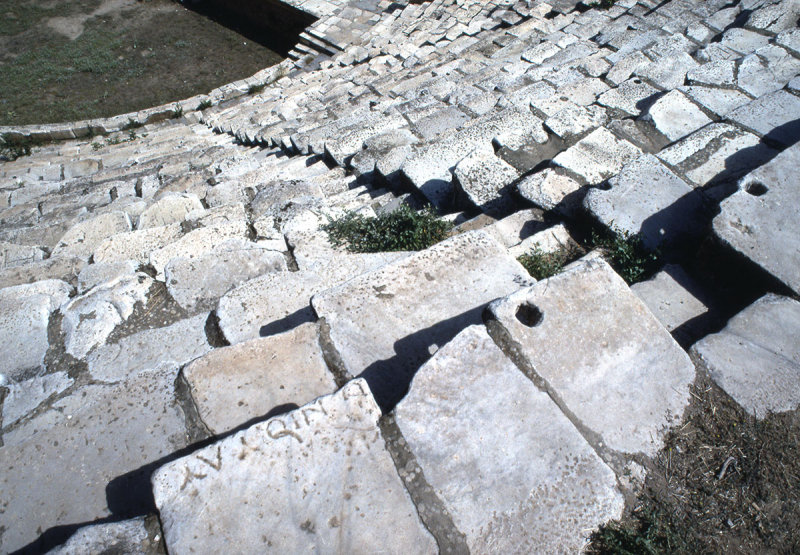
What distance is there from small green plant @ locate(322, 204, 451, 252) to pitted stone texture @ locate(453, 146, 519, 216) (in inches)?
14.8

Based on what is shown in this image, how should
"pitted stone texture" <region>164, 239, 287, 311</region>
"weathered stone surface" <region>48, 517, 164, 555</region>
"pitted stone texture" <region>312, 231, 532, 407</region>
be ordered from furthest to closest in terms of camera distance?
"pitted stone texture" <region>164, 239, 287, 311</region> < "pitted stone texture" <region>312, 231, 532, 407</region> < "weathered stone surface" <region>48, 517, 164, 555</region>

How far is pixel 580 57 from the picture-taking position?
23.0 feet

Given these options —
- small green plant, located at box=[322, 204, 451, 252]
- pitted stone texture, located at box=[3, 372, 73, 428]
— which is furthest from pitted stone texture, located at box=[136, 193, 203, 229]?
pitted stone texture, located at box=[3, 372, 73, 428]

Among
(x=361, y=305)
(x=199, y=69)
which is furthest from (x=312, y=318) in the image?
(x=199, y=69)

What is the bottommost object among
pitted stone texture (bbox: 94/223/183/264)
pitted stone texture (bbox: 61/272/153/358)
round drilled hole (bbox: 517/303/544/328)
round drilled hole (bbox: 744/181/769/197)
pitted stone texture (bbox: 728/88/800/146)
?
pitted stone texture (bbox: 94/223/183/264)

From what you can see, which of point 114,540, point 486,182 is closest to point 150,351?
point 114,540

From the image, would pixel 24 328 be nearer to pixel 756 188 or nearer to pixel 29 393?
pixel 29 393

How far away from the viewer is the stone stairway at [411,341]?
64.0 inches

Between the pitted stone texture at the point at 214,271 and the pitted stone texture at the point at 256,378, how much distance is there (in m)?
0.97

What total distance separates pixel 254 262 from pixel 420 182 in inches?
57.4

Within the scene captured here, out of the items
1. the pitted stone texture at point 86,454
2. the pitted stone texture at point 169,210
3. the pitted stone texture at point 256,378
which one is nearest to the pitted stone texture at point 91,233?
the pitted stone texture at point 169,210

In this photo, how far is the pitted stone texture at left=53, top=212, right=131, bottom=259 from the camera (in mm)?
4180

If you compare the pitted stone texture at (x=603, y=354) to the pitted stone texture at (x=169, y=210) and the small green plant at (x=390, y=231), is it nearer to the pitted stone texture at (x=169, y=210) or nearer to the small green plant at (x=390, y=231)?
the small green plant at (x=390, y=231)

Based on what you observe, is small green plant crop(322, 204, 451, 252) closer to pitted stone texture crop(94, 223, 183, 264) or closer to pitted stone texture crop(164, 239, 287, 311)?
pitted stone texture crop(164, 239, 287, 311)
